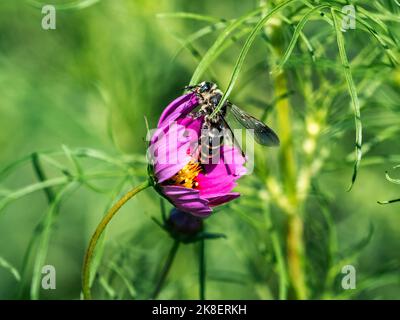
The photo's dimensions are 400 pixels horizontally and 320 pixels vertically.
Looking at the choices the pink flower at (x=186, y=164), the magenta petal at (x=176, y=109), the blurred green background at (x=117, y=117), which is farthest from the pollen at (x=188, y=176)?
the blurred green background at (x=117, y=117)

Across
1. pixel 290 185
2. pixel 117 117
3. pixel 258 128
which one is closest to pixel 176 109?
pixel 258 128

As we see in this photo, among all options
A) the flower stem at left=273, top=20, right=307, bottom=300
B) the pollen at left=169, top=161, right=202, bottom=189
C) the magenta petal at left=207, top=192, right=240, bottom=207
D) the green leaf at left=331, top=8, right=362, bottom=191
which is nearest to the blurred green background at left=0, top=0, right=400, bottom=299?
the flower stem at left=273, top=20, right=307, bottom=300

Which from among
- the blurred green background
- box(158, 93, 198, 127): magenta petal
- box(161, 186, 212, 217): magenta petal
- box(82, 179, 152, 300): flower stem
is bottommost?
box(82, 179, 152, 300): flower stem

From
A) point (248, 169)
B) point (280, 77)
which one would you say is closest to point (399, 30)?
point (280, 77)

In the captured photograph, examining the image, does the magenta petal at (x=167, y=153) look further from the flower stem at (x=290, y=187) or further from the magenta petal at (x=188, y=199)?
the flower stem at (x=290, y=187)

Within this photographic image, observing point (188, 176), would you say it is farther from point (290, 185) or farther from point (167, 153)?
point (290, 185)

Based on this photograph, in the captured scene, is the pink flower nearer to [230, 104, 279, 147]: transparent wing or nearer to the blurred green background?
[230, 104, 279, 147]: transparent wing

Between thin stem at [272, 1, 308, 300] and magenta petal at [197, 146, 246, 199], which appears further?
thin stem at [272, 1, 308, 300]
